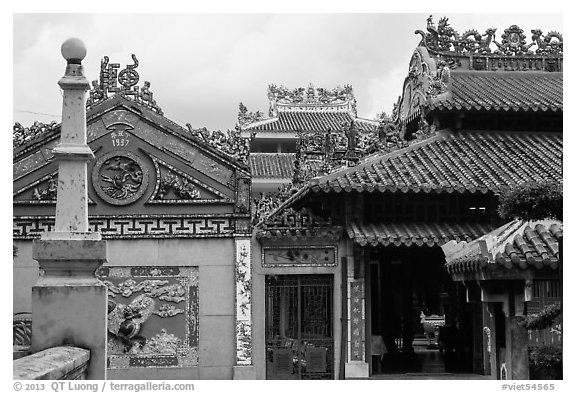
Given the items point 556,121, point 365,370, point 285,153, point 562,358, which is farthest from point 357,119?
point 562,358

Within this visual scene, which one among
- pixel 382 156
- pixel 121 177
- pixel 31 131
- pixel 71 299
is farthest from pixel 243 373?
pixel 71 299

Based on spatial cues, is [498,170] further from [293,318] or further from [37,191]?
[37,191]

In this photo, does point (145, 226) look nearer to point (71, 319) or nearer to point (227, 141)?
point (227, 141)

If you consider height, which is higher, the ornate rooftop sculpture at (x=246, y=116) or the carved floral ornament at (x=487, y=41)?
the ornate rooftop sculpture at (x=246, y=116)

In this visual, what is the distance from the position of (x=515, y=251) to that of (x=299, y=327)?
7.26 metres

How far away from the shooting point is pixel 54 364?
5.91 m

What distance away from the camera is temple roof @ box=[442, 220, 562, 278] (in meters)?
7.78

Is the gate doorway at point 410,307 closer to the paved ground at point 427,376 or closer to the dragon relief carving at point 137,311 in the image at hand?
the paved ground at point 427,376

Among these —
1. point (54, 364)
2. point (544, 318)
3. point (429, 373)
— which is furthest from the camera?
point (429, 373)

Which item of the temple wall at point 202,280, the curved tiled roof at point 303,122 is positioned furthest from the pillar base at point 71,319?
the curved tiled roof at point 303,122

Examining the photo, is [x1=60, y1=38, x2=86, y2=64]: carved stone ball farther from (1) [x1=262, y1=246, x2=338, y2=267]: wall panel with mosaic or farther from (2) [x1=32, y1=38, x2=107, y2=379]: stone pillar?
(1) [x1=262, y1=246, x2=338, y2=267]: wall panel with mosaic

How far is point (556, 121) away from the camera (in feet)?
53.5

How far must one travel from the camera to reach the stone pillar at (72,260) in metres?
6.93

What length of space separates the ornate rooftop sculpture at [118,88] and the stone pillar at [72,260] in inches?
298
